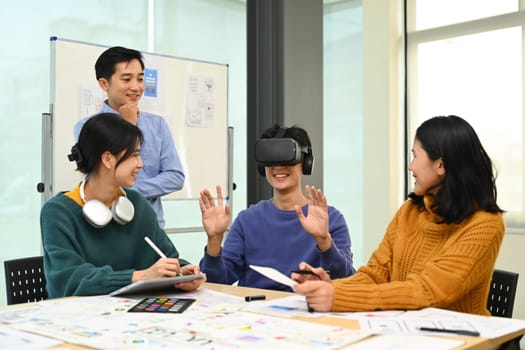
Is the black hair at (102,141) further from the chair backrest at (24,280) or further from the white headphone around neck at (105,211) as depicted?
the chair backrest at (24,280)

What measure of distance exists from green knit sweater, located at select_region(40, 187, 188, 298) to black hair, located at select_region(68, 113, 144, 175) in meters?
0.14

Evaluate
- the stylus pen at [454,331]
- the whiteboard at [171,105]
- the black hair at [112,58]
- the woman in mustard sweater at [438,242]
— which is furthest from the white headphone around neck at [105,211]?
the whiteboard at [171,105]

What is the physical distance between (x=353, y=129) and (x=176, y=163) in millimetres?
2523

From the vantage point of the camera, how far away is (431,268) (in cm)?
154

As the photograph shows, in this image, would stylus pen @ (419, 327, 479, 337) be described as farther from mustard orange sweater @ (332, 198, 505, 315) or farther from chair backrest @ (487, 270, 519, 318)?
chair backrest @ (487, 270, 519, 318)

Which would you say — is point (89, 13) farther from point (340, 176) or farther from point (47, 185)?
point (340, 176)

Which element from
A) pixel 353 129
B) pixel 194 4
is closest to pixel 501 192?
pixel 353 129

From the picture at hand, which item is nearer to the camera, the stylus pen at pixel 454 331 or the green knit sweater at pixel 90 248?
the stylus pen at pixel 454 331

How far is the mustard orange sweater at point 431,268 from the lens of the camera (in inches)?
58.5

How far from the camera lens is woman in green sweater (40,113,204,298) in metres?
1.74

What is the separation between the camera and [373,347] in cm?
112

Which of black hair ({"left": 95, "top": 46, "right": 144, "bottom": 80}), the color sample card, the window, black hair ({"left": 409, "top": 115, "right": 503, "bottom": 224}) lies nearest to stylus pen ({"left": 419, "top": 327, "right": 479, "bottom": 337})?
black hair ({"left": 409, "top": 115, "right": 503, "bottom": 224})

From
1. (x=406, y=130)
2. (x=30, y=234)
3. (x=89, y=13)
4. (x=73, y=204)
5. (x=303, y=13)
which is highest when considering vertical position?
(x=89, y=13)

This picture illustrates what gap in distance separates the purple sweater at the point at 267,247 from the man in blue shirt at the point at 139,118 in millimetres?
636
